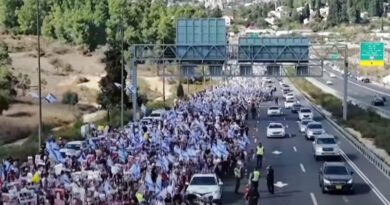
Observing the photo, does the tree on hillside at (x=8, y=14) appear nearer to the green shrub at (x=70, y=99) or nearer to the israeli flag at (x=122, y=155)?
the green shrub at (x=70, y=99)

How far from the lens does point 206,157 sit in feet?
109

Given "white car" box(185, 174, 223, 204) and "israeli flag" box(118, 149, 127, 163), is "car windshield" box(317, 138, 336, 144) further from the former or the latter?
"white car" box(185, 174, 223, 204)

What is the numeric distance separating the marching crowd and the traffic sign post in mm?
26207

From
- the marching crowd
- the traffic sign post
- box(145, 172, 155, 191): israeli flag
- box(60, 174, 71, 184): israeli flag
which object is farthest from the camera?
the traffic sign post

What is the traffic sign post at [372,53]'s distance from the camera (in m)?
67.6

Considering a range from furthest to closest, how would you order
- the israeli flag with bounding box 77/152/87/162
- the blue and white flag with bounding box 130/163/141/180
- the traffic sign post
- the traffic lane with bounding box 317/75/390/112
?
the traffic lane with bounding box 317/75/390/112 < the traffic sign post < the israeli flag with bounding box 77/152/87/162 < the blue and white flag with bounding box 130/163/141/180

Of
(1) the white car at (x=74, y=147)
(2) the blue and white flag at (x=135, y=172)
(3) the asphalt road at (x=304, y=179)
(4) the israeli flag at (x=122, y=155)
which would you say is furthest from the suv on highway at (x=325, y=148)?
(2) the blue and white flag at (x=135, y=172)

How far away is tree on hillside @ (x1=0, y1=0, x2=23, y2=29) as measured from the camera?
14825 cm

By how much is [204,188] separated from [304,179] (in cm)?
798

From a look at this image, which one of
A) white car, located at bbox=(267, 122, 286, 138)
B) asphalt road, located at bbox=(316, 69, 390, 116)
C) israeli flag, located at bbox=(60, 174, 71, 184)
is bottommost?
asphalt road, located at bbox=(316, 69, 390, 116)

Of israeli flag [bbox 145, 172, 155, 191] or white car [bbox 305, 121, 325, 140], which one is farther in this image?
white car [bbox 305, 121, 325, 140]

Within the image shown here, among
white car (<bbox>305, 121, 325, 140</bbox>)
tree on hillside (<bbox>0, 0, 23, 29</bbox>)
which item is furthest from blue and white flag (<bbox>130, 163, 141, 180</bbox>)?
tree on hillside (<bbox>0, 0, 23, 29</bbox>)

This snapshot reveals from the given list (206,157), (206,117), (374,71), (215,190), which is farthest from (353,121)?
(374,71)

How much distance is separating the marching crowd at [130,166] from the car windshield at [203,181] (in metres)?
0.38
